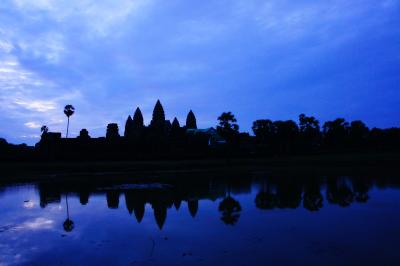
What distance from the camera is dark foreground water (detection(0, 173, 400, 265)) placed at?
28.9 feet

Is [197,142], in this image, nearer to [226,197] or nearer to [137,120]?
[137,120]

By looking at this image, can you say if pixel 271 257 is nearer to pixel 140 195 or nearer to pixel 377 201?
pixel 377 201

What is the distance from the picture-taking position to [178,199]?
1934 centimetres

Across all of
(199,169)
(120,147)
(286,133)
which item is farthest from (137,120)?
(199,169)

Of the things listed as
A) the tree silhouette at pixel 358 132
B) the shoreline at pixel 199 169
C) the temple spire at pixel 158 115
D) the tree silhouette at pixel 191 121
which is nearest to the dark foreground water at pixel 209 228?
the shoreline at pixel 199 169

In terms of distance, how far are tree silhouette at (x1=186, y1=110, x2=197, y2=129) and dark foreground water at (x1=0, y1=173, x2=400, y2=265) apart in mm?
93638

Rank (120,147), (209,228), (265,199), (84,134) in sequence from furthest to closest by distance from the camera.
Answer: (84,134), (120,147), (265,199), (209,228)

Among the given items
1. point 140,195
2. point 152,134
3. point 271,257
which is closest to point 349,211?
point 271,257

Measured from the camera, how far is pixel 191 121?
115562mm

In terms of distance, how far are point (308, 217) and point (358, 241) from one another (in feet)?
11.6

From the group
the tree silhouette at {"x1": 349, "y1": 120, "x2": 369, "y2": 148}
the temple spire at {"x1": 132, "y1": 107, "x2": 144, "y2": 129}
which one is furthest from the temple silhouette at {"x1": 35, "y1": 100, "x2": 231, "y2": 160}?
the tree silhouette at {"x1": 349, "y1": 120, "x2": 369, "y2": 148}

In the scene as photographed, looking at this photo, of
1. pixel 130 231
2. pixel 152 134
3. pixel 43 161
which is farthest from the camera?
pixel 152 134

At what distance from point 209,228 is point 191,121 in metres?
104

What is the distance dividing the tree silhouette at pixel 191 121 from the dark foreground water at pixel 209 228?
93.6m
